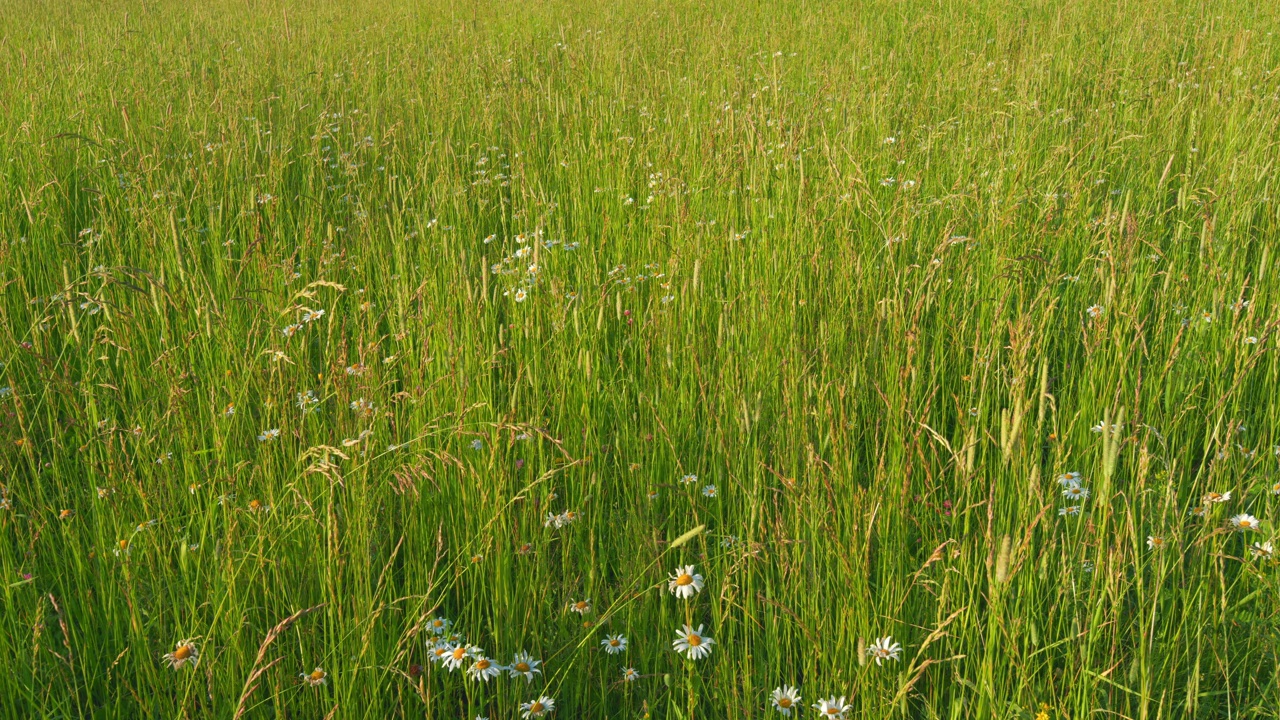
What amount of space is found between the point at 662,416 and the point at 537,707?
73 centimetres

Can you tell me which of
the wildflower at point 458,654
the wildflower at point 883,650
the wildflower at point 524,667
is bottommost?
the wildflower at point 524,667

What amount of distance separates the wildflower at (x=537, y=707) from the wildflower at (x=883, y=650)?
47 centimetres

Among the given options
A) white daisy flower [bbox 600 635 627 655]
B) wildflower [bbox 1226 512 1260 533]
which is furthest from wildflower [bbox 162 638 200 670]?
wildflower [bbox 1226 512 1260 533]

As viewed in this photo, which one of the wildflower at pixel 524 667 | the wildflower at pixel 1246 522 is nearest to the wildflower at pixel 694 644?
the wildflower at pixel 524 667

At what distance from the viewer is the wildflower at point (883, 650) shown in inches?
47.8

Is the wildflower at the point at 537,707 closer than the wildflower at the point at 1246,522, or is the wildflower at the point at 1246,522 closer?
the wildflower at the point at 537,707

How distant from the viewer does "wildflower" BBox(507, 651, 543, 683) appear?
4.19ft

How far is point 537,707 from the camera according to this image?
1273mm

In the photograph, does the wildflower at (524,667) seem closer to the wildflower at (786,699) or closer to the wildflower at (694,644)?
the wildflower at (694,644)

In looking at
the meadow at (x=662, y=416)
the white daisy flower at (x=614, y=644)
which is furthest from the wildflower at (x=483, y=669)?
the white daisy flower at (x=614, y=644)

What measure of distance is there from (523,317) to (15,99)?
12.5 feet

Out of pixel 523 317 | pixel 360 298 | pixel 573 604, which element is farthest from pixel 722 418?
pixel 360 298

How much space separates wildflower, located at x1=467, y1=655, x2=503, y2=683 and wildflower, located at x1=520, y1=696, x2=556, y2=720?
7cm

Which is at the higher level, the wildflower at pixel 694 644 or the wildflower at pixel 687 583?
the wildflower at pixel 687 583
